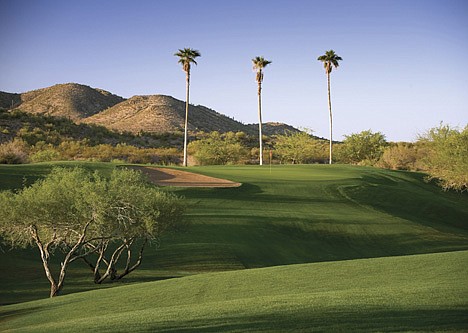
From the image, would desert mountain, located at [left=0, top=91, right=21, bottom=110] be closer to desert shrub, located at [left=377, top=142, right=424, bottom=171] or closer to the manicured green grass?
desert shrub, located at [left=377, top=142, right=424, bottom=171]

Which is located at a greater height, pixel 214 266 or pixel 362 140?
pixel 362 140

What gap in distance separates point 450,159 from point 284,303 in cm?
4154

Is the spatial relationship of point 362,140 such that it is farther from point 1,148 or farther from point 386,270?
point 386,270

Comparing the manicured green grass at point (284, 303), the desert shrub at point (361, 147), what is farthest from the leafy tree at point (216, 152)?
the manicured green grass at point (284, 303)

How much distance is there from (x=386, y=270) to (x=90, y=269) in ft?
43.7

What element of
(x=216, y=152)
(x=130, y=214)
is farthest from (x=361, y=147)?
(x=130, y=214)

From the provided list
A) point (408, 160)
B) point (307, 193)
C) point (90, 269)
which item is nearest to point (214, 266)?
point (90, 269)

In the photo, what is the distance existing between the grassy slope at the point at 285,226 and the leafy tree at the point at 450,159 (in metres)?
1.78

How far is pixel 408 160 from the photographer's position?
82.1 meters

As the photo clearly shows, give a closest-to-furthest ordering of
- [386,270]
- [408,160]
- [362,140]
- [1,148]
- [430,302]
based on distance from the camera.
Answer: [430,302] → [386,270] → [1,148] → [408,160] → [362,140]

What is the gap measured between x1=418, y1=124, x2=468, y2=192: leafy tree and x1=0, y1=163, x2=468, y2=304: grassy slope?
1.78m

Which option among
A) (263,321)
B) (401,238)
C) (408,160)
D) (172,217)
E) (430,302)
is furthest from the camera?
(408,160)

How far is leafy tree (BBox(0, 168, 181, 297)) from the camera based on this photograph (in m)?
20.7

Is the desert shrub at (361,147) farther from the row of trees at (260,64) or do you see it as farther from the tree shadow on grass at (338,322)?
the tree shadow on grass at (338,322)
